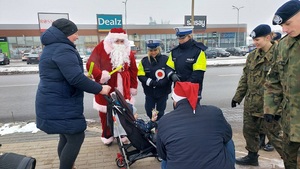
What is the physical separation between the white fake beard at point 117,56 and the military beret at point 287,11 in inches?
91.3

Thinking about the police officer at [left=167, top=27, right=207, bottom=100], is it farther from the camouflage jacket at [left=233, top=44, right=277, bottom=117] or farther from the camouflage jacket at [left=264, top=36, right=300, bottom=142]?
the camouflage jacket at [left=264, top=36, right=300, bottom=142]

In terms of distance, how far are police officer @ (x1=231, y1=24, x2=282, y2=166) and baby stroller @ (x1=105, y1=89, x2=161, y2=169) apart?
126cm

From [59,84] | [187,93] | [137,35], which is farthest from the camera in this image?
[137,35]

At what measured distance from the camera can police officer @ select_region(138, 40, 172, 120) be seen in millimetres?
4004

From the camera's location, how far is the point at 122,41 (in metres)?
3.98

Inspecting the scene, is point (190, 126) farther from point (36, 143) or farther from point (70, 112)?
point (36, 143)

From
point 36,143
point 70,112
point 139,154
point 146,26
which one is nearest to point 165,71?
point 139,154

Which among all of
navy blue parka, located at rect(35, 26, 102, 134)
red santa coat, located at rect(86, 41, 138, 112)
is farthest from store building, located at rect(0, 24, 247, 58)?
navy blue parka, located at rect(35, 26, 102, 134)

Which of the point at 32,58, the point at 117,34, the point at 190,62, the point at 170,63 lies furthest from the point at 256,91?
the point at 32,58

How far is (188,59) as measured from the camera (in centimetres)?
357

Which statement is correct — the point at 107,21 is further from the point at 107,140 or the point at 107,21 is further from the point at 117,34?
the point at 107,140

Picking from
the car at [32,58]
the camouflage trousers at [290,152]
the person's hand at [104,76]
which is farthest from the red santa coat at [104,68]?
the car at [32,58]

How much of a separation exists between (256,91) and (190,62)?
97 centimetres

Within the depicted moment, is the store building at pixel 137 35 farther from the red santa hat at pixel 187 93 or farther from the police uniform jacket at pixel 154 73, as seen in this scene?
the red santa hat at pixel 187 93
